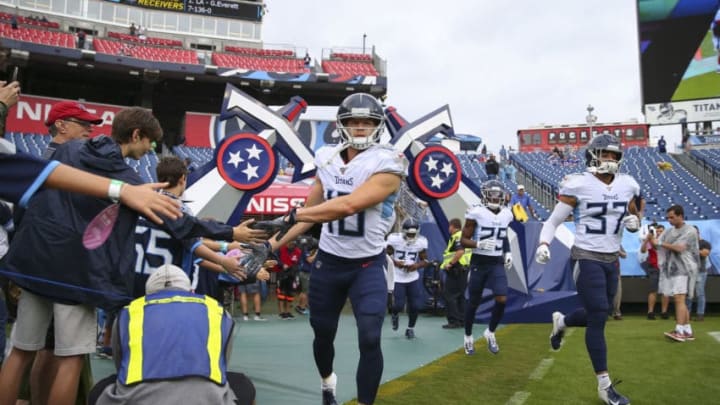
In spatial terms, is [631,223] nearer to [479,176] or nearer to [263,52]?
[479,176]

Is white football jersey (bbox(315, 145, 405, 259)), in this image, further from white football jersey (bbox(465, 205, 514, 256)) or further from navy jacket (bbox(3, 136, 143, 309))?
white football jersey (bbox(465, 205, 514, 256))

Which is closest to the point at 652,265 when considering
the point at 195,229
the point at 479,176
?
the point at 195,229

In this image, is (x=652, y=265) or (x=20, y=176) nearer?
(x=20, y=176)

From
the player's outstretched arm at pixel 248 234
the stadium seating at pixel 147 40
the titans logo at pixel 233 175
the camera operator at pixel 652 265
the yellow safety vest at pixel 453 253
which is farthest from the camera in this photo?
the stadium seating at pixel 147 40

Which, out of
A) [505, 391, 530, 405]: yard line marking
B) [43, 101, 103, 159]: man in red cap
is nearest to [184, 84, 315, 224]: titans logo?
[43, 101, 103, 159]: man in red cap

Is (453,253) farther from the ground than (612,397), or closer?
farther from the ground

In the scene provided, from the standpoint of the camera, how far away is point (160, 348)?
225 centimetres

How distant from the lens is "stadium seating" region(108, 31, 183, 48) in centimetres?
3023

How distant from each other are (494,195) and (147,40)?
28073mm

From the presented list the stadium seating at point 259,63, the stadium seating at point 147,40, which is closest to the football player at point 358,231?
the stadium seating at point 259,63

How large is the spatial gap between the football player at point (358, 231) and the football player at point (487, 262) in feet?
11.0

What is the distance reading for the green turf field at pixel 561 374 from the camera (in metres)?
4.62

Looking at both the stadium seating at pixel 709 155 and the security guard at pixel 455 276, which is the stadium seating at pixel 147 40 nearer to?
the security guard at pixel 455 276

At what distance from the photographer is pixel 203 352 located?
229 centimetres
